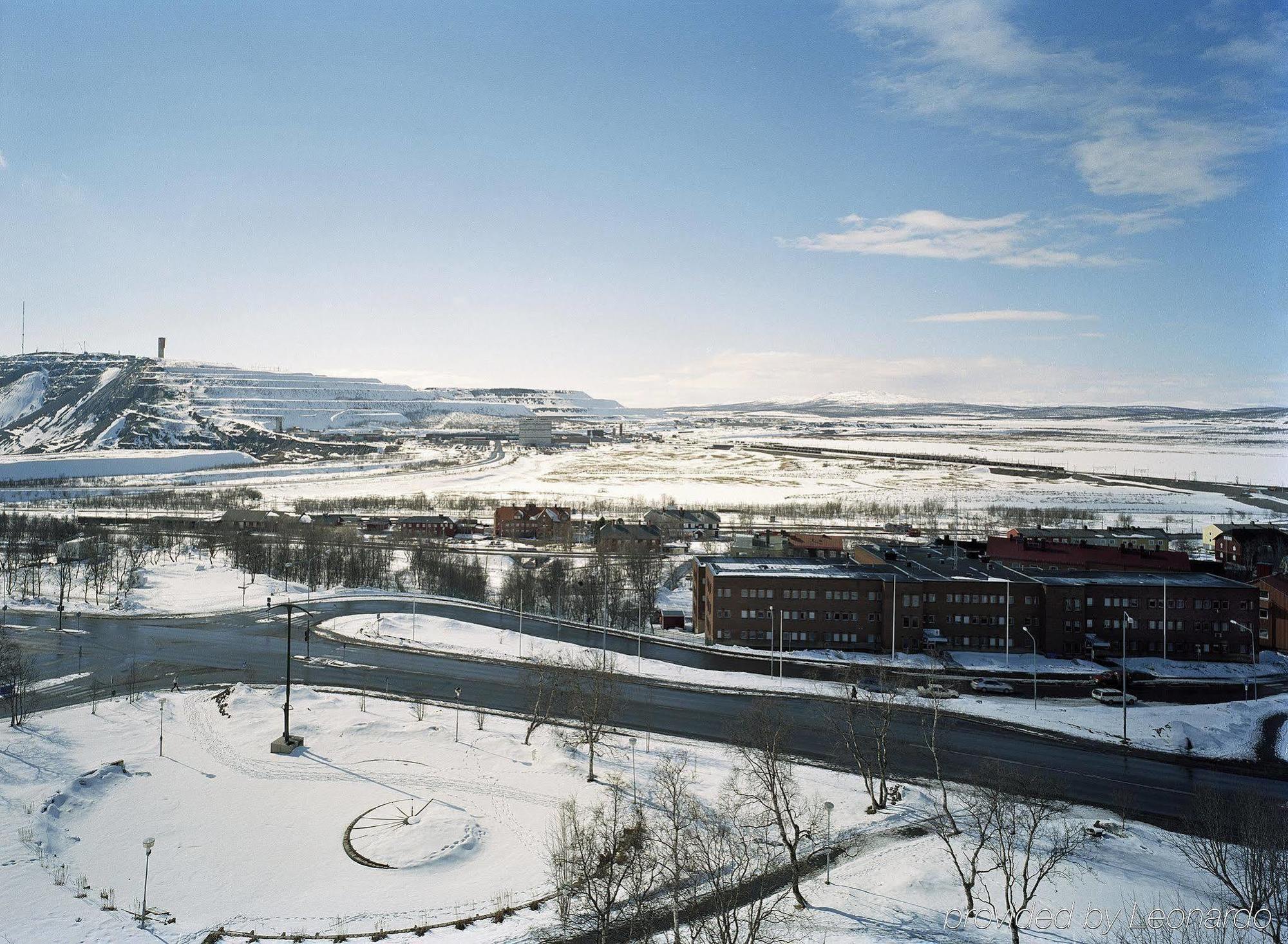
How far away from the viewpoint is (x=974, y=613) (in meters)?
40.9

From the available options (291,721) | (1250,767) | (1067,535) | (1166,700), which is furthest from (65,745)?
(1067,535)

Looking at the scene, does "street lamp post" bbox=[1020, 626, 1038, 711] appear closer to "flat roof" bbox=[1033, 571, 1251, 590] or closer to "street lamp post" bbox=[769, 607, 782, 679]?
"flat roof" bbox=[1033, 571, 1251, 590]

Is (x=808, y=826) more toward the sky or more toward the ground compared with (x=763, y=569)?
more toward the ground

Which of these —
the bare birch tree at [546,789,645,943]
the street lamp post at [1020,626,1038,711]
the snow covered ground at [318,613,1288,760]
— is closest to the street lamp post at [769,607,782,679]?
the snow covered ground at [318,613,1288,760]

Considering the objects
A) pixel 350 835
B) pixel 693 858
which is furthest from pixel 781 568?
pixel 693 858

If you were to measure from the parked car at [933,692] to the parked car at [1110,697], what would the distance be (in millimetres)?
5529

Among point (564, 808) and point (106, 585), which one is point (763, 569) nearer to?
point (564, 808)

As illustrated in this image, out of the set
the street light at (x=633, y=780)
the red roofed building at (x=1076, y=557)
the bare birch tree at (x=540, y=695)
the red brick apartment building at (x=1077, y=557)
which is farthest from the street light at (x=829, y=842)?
the red roofed building at (x=1076, y=557)

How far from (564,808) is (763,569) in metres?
25.0

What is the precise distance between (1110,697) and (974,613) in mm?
8744

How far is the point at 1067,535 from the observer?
6544cm

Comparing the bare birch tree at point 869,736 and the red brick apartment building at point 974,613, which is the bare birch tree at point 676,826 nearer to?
the bare birch tree at point 869,736

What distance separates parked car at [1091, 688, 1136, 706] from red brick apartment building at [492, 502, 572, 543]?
4543cm

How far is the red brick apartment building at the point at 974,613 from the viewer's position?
4075 cm
